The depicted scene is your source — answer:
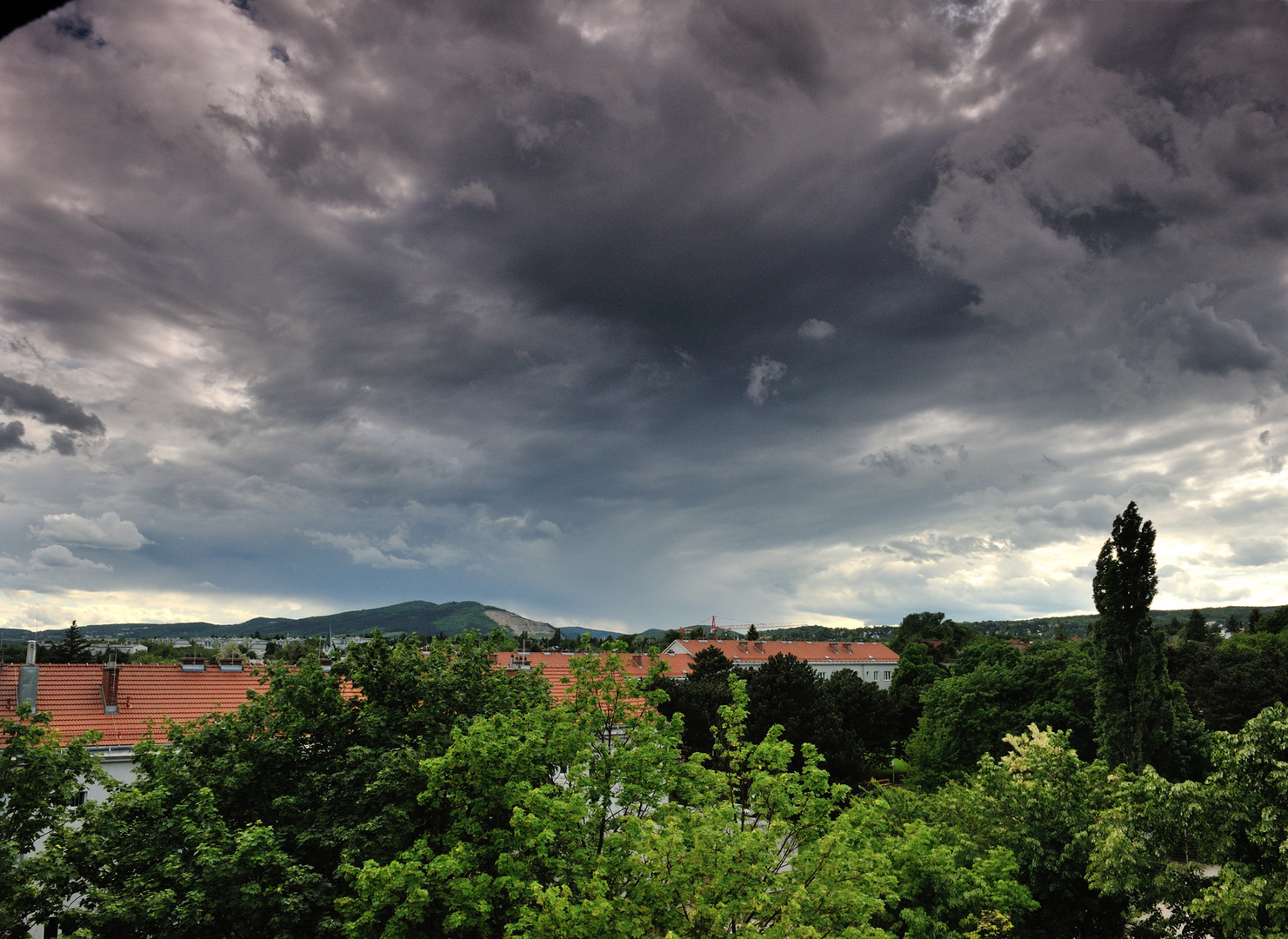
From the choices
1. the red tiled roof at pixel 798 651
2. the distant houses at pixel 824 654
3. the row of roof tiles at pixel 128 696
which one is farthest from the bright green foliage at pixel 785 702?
the distant houses at pixel 824 654

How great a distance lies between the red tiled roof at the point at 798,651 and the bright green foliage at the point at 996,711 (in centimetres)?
6945

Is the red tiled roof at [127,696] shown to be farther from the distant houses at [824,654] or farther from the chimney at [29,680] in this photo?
the distant houses at [824,654]

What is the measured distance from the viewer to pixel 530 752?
16.9 metres

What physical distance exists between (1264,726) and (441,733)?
20580 mm

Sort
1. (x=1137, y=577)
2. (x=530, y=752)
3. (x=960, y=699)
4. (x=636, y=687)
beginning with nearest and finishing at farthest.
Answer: (x=530, y=752) < (x=636, y=687) < (x=1137, y=577) < (x=960, y=699)

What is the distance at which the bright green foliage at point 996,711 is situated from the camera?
48125 mm

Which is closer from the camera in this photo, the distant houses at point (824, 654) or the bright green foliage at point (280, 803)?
the bright green foliage at point (280, 803)

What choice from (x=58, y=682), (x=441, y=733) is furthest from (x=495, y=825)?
(x=58, y=682)

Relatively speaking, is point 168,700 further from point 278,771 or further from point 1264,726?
point 1264,726

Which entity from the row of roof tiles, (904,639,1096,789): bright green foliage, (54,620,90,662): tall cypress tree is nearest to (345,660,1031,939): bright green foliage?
the row of roof tiles

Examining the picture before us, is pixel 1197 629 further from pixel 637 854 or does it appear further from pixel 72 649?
pixel 72 649

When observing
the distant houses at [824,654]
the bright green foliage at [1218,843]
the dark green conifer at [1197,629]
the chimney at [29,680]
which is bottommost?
the distant houses at [824,654]

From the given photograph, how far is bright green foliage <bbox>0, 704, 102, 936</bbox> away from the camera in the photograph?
51.2ft

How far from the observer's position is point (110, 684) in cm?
3234
